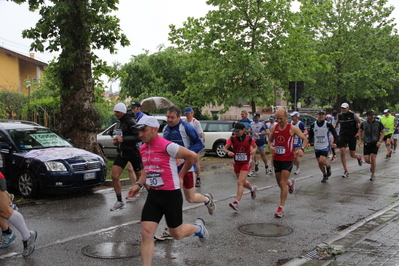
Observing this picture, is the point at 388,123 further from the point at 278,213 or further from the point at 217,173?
the point at 278,213

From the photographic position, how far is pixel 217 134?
17656 millimetres

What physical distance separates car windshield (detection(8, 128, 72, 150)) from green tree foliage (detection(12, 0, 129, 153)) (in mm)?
2126

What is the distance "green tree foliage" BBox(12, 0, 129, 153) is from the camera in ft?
38.8

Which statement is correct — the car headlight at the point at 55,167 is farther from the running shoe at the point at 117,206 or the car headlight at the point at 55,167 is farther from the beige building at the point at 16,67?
the beige building at the point at 16,67

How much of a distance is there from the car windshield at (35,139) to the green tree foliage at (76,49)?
2.13 metres

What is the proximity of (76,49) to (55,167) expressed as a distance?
4633 millimetres

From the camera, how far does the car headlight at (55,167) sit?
347 inches

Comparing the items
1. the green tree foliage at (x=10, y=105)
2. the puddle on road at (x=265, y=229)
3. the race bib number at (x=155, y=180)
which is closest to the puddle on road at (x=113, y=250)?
the race bib number at (x=155, y=180)

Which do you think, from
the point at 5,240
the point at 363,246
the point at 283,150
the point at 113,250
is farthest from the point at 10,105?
the point at 363,246

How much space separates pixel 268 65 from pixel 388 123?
6.42m

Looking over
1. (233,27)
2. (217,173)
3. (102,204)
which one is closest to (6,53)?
(233,27)

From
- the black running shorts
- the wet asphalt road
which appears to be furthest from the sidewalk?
the black running shorts

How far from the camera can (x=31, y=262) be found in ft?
16.5

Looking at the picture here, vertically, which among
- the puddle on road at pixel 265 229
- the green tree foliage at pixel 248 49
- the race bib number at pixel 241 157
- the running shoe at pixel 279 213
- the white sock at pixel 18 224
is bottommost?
the puddle on road at pixel 265 229
